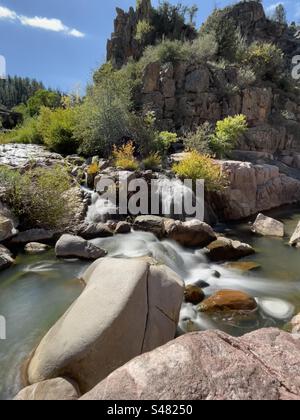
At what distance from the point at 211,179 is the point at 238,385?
9.64 meters

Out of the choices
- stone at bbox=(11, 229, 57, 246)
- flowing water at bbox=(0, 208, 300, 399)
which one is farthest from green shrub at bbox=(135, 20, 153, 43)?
stone at bbox=(11, 229, 57, 246)

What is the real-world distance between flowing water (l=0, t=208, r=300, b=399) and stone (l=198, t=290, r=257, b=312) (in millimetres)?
147

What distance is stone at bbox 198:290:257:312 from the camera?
5383 mm

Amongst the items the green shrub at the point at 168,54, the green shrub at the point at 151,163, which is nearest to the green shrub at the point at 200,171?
the green shrub at the point at 151,163

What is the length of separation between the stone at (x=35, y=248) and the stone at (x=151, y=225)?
260 cm

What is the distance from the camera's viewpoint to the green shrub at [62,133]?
14109 millimetres

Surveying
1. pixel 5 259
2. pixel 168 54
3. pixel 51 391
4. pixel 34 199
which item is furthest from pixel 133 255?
pixel 168 54

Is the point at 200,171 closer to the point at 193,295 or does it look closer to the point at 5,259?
the point at 193,295

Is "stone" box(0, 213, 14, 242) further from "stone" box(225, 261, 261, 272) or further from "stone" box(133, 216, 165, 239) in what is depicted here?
"stone" box(225, 261, 261, 272)

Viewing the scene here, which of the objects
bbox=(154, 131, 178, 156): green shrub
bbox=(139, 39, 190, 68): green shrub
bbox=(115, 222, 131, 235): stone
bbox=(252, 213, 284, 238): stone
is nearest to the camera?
bbox=(115, 222, 131, 235): stone

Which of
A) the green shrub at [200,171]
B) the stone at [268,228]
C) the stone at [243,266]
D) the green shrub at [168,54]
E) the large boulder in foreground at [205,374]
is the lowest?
the stone at [243,266]

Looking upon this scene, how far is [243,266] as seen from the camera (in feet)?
24.3

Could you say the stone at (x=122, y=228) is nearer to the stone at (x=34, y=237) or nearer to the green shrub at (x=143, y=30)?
the stone at (x=34, y=237)

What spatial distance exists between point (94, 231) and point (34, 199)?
1.69 meters
